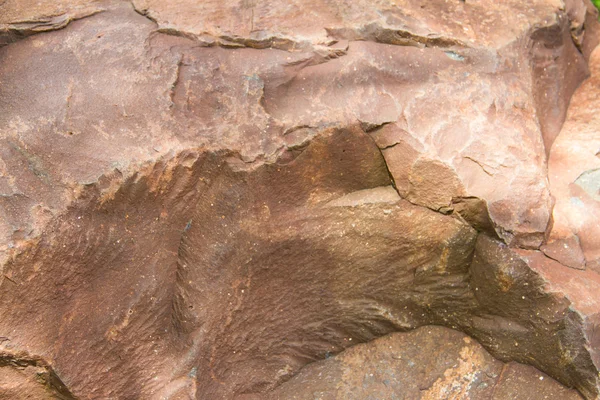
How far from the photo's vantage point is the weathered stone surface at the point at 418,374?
2471mm

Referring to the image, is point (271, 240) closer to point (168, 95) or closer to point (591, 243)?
point (168, 95)

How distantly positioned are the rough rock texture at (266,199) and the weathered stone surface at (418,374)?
2cm

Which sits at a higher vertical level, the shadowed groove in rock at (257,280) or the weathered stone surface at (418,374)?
the shadowed groove in rock at (257,280)

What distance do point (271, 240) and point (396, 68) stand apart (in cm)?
77

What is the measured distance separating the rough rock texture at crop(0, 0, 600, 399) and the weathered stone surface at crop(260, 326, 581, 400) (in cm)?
2

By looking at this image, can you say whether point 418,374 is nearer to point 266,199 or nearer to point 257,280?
point 257,280

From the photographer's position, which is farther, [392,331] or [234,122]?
[392,331]

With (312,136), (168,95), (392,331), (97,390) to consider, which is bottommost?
(392,331)

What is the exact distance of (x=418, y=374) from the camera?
8.31 feet

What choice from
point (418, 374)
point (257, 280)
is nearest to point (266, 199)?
point (257, 280)

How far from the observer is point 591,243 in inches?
98.2

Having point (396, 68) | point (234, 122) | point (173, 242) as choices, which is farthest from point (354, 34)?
point (173, 242)

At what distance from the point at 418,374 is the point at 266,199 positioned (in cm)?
86

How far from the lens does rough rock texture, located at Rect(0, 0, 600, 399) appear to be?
2.21 m
